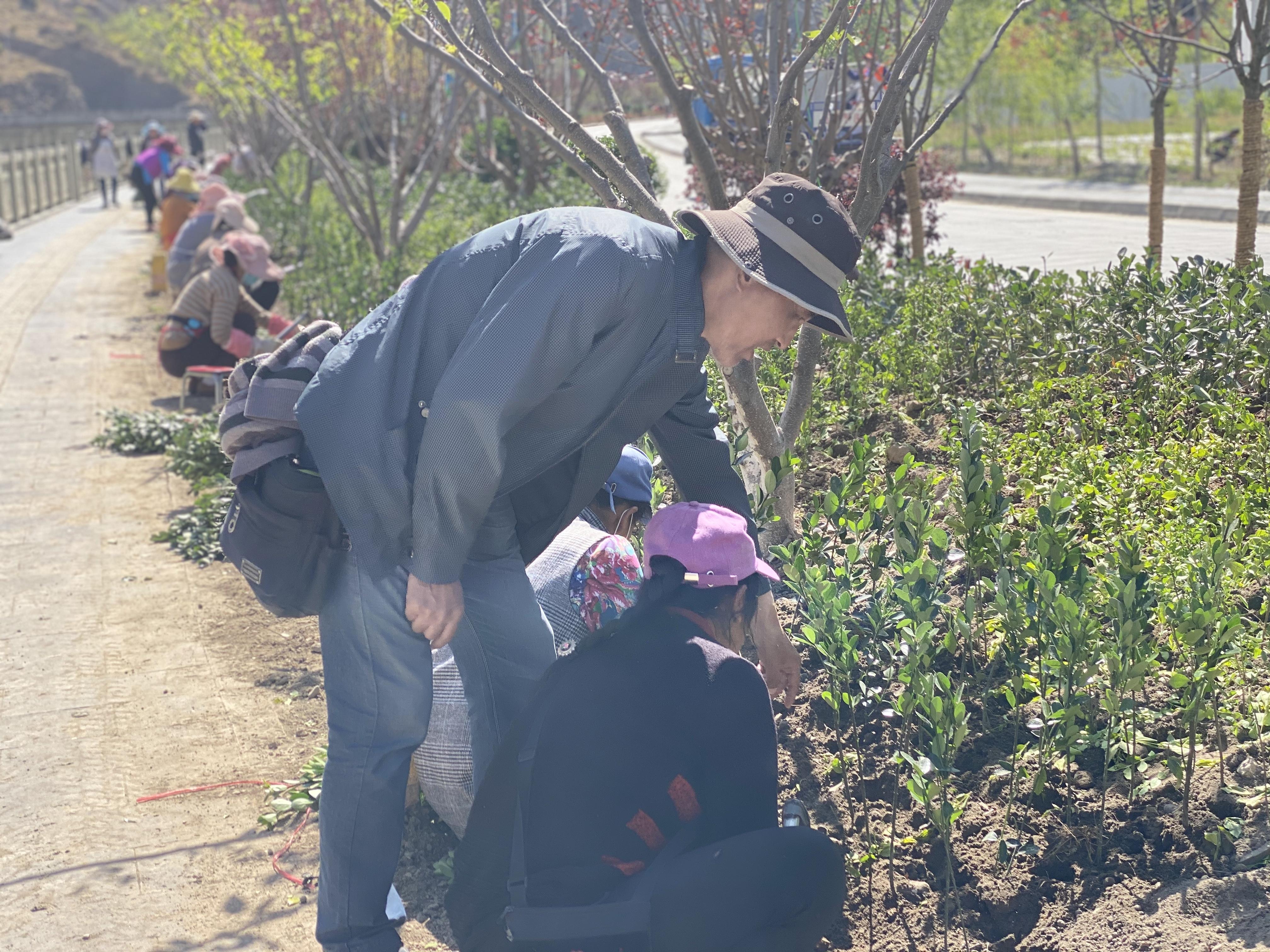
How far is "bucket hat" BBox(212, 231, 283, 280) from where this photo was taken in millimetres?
8102

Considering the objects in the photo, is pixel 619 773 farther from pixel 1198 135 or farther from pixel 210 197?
pixel 1198 135

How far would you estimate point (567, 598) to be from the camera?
11.1ft

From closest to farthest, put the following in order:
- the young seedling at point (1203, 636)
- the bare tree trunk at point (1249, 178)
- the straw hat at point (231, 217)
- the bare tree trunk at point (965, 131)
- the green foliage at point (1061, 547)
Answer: the young seedling at point (1203, 636), the green foliage at point (1061, 547), the bare tree trunk at point (1249, 178), the straw hat at point (231, 217), the bare tree trunk at point (965, 131)

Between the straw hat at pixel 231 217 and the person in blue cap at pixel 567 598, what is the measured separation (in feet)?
20.7

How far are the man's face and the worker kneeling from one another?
22.5 inches

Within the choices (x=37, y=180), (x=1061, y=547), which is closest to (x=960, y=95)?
(x=1061, y=547)

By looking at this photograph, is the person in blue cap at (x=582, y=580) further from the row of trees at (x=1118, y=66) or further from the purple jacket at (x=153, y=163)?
the purple jacket at (x=153, y=163)

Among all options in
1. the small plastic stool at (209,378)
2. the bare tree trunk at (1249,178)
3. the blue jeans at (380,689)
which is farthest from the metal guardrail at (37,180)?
the blue jeans at (380,689)

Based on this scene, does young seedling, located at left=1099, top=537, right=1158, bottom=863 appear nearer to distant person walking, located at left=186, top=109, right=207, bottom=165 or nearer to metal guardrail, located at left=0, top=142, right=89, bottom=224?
distant person walking, located at left=186, top=109, right=207, bottom=165

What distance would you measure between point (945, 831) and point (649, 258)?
125cm

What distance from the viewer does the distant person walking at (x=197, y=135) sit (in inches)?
963

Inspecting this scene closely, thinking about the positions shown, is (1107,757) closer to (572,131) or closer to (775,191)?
(775,191)

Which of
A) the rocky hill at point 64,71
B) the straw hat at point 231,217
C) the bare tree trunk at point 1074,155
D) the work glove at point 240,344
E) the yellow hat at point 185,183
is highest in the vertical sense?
the rocky hill at point 64,71

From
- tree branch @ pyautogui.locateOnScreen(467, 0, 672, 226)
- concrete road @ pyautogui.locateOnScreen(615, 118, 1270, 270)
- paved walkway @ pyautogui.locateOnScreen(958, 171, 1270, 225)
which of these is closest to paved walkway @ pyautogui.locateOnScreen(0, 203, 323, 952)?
tree branch @ pyautogui.locateOnScreen(467, 0, 672, 226)
